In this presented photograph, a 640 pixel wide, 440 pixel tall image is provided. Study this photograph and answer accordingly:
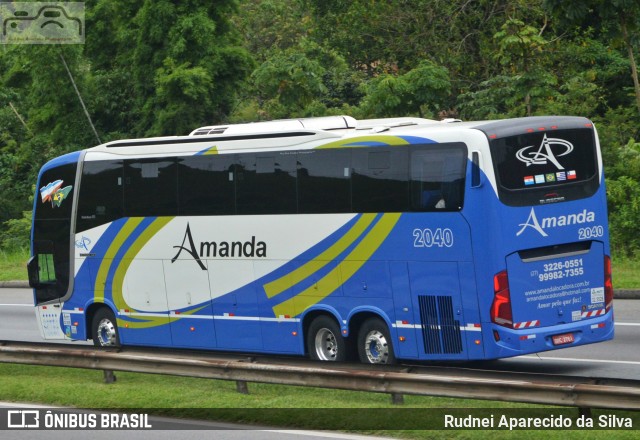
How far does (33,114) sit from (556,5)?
2320 centimetres

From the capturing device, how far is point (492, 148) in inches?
589

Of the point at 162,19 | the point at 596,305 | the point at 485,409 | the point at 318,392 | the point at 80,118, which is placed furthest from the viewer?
the point at 80,118

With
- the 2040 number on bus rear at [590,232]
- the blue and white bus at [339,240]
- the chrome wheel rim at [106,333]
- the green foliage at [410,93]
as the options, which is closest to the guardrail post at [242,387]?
the blue and white bus at [339,240]

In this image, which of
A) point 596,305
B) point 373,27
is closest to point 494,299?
point 596,305

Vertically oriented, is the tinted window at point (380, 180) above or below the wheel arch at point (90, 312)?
above

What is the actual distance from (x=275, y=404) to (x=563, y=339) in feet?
13.8

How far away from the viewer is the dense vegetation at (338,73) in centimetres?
3131

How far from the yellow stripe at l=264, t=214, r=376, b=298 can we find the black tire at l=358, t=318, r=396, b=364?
1088 millimetres

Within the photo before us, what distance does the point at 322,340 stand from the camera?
690 inches

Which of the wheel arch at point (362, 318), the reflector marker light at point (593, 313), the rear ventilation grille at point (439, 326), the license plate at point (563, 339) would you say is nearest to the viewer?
the license plate at point (563, 339)

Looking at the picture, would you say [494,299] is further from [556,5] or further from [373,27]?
[373,27]

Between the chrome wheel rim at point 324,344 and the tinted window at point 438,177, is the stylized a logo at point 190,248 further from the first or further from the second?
the tinted window at point 438,177

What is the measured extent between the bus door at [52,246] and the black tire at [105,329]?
0.64m

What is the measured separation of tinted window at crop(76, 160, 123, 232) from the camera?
2017 cm
